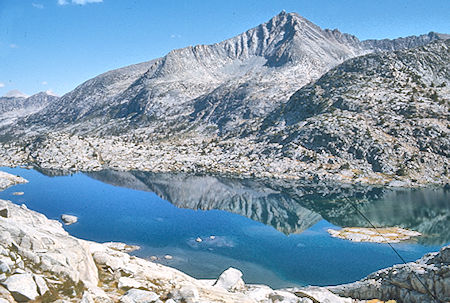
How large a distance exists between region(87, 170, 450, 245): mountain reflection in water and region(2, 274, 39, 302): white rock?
62.9 meters

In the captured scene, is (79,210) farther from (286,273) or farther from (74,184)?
(286,273)

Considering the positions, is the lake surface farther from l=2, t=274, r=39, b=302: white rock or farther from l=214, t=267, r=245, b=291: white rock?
l=2, t=274, r=39, b=302: white rock

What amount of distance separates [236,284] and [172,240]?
38234 mm

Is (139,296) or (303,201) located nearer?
(139,296)

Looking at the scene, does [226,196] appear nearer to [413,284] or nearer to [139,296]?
[413,284]

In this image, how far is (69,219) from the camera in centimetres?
8006

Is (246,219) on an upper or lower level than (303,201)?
lower

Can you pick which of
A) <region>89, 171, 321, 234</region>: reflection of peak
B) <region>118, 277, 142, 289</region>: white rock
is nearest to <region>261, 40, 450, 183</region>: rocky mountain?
<region>89, 171, 321, 234</region>: reflection of peak

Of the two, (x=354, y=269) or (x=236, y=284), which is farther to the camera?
(x=354, y=269)

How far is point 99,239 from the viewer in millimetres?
67938

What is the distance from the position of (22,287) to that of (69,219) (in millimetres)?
70383

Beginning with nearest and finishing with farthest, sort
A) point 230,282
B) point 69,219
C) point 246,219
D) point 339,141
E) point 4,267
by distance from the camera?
point 4,267 → point 230,282 → point 69,219 → point 246,219 → point 339,141

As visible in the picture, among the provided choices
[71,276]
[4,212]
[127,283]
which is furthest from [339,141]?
[71,276]

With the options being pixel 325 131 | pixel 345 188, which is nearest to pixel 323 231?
pixel 345 188
